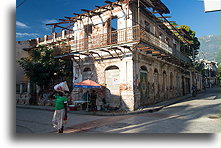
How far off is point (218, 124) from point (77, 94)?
10618 mm

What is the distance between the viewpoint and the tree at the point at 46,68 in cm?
1612

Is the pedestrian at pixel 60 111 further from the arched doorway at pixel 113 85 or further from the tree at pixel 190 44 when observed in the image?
the tree at pixel 190 44

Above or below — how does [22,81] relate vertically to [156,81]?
above

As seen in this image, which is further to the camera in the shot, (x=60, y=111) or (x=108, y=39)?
(x=108, y=39)

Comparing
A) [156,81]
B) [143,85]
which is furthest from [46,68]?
[156,81]

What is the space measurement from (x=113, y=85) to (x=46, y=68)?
7.02 m

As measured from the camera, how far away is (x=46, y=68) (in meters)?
16.0

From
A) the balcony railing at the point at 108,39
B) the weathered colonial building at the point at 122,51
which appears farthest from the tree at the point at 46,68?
the balcony railing at the point at 108,39

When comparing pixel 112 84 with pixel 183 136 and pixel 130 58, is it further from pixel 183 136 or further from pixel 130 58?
pixel 183 136

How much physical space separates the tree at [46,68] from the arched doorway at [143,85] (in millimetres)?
7176

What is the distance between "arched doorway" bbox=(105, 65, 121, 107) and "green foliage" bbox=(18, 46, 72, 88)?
205 inches

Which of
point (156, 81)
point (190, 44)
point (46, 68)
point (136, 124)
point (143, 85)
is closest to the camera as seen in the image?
point (136, 124)

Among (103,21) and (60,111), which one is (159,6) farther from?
(60,111)

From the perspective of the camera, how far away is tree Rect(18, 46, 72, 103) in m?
16.1
